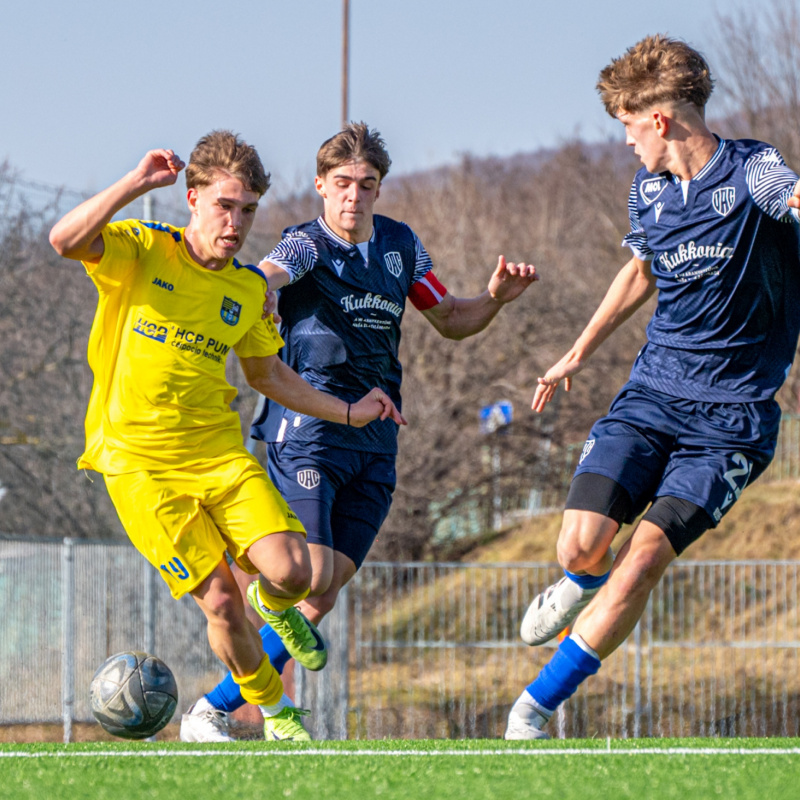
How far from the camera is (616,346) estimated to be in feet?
76.0

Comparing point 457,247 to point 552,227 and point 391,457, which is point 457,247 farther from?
point 391,457

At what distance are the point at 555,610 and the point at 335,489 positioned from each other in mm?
1211

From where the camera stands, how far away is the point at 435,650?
1648 cm

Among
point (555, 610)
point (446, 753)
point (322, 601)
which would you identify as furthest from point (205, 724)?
point (446, 753)

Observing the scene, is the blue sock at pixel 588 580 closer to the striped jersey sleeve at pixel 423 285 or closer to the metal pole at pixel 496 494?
the striped jersey sleeve at pixel 423 285

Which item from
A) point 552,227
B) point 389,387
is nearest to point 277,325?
point 389,387

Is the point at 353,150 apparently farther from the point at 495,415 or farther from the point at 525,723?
the point at 495,415

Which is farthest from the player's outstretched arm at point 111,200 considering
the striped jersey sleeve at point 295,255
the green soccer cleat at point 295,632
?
the green soccer cleat at point 295,632

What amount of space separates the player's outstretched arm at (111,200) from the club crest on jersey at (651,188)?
6.43 feet

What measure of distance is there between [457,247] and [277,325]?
1715cm

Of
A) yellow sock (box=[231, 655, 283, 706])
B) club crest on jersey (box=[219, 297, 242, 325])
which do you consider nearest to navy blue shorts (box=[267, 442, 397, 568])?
yellow sock (box=[231, 655, 283, 706])

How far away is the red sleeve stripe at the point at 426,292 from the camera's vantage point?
6371 mm

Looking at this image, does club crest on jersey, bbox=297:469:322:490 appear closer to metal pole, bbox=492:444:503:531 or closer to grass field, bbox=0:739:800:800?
grass field, bbox=0:739:800:800

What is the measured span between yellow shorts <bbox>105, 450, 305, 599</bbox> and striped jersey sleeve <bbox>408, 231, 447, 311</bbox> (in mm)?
1582
